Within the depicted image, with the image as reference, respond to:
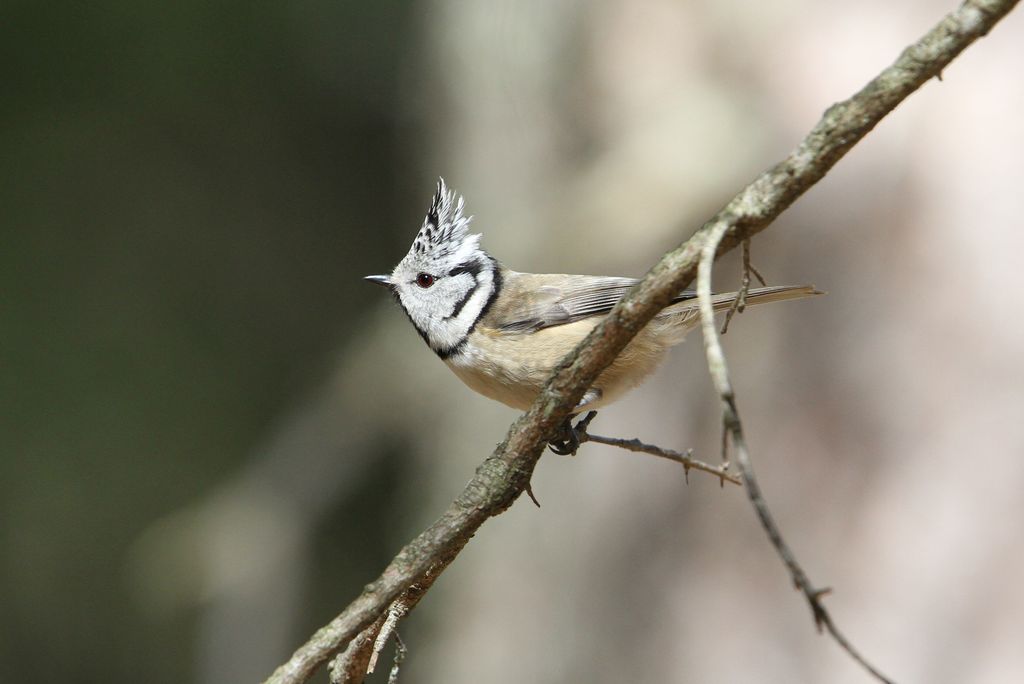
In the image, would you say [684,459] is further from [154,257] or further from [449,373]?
[154,257]

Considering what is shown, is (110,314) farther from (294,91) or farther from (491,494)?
(491,494)

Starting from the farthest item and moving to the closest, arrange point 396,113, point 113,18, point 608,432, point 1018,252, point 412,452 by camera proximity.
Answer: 1. point 396,113
2. point 113,18
3. point 412,452
4. point 608,432
5. point 1018,252

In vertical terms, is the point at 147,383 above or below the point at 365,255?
below

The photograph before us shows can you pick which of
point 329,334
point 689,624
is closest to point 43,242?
point 329,334

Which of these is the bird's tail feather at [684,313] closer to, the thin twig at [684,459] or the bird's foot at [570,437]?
the bird's foot at [570,437]

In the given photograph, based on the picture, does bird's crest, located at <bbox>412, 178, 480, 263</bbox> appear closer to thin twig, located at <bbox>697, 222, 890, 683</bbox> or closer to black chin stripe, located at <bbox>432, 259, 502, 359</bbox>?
black chin stripe, located at <bbox>432, 259, 502, 359</bbox>

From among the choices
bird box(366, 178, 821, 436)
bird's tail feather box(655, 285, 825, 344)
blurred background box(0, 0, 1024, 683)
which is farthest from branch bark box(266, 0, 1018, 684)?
blurred background box(0, 0, 1024, 683)

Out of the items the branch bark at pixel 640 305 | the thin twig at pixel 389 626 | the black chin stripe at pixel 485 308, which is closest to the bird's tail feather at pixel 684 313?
the black chin stripe at pixel 485 308
